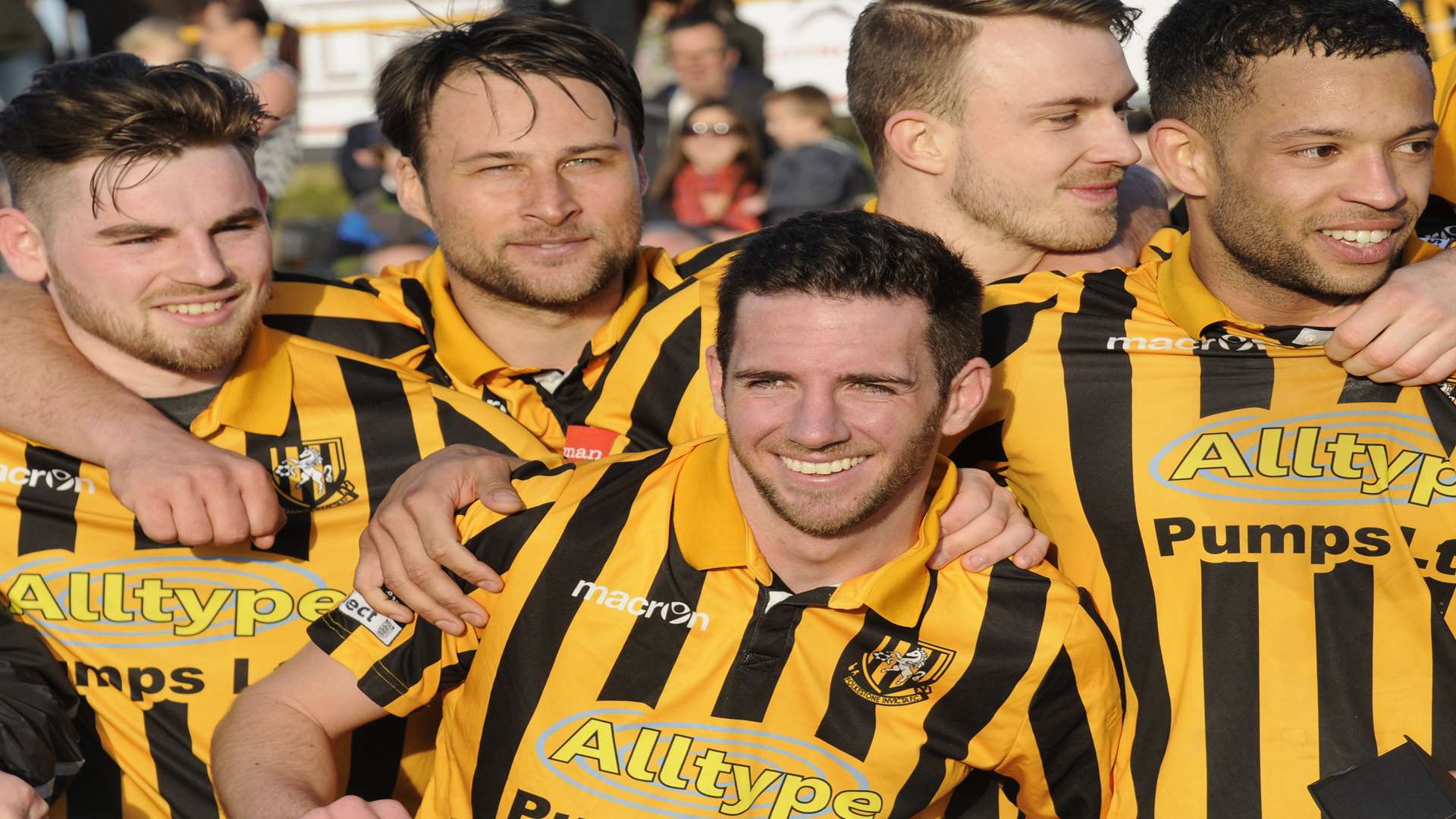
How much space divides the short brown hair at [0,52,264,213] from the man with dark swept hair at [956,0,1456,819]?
A: 6.06 feet

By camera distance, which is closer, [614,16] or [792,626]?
[792,626]

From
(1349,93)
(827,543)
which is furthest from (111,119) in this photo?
(1349,93)

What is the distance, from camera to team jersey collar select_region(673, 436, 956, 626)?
2.74 meters

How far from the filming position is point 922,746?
278cm

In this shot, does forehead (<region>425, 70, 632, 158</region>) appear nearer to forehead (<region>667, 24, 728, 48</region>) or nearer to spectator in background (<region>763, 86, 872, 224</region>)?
spectator in background (<region>763, 86, 872, 224</region>)

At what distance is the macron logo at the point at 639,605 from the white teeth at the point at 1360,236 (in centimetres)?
135

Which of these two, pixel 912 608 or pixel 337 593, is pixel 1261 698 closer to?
pixel 912 608

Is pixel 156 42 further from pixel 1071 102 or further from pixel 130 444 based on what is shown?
pixel 1071 102

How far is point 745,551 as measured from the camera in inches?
109

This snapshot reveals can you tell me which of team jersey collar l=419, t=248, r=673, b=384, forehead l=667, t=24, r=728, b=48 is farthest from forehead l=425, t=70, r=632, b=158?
forehead l=667, t=24, r=728, b=48

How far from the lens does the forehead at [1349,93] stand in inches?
109

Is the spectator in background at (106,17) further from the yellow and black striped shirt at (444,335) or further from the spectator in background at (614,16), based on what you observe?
the yellow and black striped shirt at (444,335)

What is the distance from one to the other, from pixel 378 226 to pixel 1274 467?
6.53 meters

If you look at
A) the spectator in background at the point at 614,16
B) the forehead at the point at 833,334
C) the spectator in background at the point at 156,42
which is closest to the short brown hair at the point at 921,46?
the forehead at the point at 833,334
